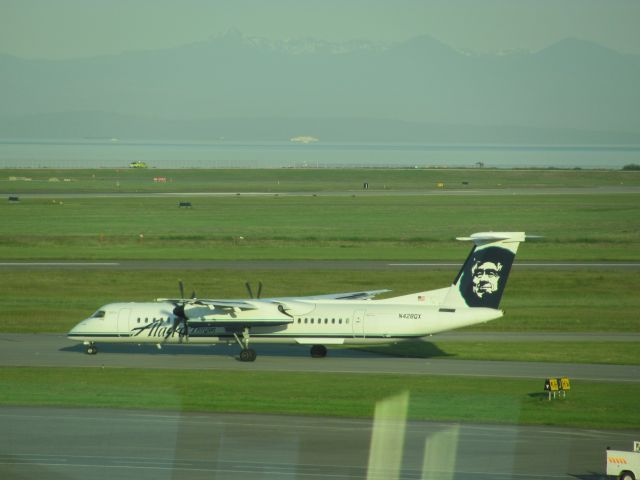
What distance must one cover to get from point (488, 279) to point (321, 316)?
7513 mm

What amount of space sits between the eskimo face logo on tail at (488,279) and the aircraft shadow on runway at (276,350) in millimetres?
4186

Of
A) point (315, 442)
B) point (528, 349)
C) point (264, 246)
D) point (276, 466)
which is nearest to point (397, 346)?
point (528, 349)

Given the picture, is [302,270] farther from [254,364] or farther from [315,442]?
[315,442]

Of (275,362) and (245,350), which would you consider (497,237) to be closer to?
(275,362)

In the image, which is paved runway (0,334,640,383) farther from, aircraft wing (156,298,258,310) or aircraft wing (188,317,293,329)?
aircraft wing (156,298,258,310)

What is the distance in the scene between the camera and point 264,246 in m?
85.9

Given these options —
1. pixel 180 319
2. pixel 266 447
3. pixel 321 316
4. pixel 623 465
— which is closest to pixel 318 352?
pixel 321 316

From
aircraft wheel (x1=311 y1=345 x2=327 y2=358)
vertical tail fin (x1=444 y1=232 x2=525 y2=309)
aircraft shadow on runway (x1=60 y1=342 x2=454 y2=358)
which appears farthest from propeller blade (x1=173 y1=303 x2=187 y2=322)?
vertical tail fin (x1=444 y1=232 x2=525 y2=309)

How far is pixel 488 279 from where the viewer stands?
40812 mm

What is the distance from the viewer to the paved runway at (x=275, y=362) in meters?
39.8

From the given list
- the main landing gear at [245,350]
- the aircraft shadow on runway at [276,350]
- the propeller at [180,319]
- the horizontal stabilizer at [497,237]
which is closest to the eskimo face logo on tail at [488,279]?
the horizontal stabilizer at [497,237]

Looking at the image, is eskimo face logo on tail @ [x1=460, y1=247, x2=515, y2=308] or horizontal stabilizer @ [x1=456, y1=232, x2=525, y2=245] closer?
horizontal stabilizer @ [x1=456, y1=232, x2=525, y2=245]

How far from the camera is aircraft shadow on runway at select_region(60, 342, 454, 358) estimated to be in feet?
146

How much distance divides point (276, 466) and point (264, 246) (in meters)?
60.9
